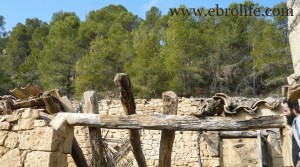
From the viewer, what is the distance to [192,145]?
9.84 meters

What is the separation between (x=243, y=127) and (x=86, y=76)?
13228 mm

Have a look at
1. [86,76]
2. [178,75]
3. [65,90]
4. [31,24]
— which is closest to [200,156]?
[178,75]

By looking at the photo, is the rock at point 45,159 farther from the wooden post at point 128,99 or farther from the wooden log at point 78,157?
the wooden post at point 128,99

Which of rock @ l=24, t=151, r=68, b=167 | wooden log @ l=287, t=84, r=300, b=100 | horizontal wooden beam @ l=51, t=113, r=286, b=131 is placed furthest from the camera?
rock @ l=24, t=151, r=68, b=167

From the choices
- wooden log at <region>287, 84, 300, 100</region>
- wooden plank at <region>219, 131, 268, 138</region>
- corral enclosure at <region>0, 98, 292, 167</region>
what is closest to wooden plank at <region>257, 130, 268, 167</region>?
corral enclosure at <region>0, 98, 292, 167</region>

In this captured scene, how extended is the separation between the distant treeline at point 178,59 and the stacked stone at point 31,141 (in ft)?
35.4

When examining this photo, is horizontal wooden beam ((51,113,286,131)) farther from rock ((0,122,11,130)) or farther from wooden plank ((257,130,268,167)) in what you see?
wooden plank ((257,130,268,167))

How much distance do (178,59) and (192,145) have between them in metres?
7.40

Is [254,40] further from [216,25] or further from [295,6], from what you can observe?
[295,6]

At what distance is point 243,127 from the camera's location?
12.0 feet

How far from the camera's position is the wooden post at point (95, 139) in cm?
464

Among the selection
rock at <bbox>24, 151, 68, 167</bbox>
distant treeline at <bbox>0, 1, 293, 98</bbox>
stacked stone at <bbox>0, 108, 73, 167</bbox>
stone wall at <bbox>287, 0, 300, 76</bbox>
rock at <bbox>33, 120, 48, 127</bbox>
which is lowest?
rock at <bbox>24, 151, 68, 167</bbox>

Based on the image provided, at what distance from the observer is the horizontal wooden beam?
367cm

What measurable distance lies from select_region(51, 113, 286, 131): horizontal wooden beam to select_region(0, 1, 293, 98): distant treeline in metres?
11.0
